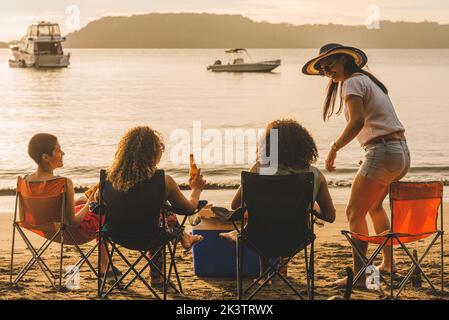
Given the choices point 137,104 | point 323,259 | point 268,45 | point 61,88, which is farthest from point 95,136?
point 268,45

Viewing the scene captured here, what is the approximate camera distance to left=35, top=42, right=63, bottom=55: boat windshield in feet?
278

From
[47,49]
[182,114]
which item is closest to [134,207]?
[182,114]

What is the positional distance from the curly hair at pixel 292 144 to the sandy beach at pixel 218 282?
86 cm

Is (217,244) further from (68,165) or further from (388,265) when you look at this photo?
(68,165)

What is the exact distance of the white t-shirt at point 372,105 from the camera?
17.0 ft

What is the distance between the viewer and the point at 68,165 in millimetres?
18781

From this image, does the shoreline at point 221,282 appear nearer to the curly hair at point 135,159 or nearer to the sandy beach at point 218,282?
the sandy beach at point 218,282

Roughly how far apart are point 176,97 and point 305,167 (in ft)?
158

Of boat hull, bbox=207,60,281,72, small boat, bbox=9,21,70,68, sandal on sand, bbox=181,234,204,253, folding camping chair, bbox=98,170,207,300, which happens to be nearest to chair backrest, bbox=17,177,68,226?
folding camping chair, bbox=98,170,207,300

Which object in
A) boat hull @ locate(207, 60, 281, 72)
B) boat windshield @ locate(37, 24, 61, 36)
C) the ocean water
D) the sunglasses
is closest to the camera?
the sunglasses

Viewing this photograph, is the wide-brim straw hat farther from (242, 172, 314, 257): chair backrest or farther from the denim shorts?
(242, 172, 314, 257): chair backrest

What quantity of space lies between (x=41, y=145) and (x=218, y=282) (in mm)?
1416

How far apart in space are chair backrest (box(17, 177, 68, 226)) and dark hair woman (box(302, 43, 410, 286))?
1594 millimetres

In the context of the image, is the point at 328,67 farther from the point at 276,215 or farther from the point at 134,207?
the point at 134,207
